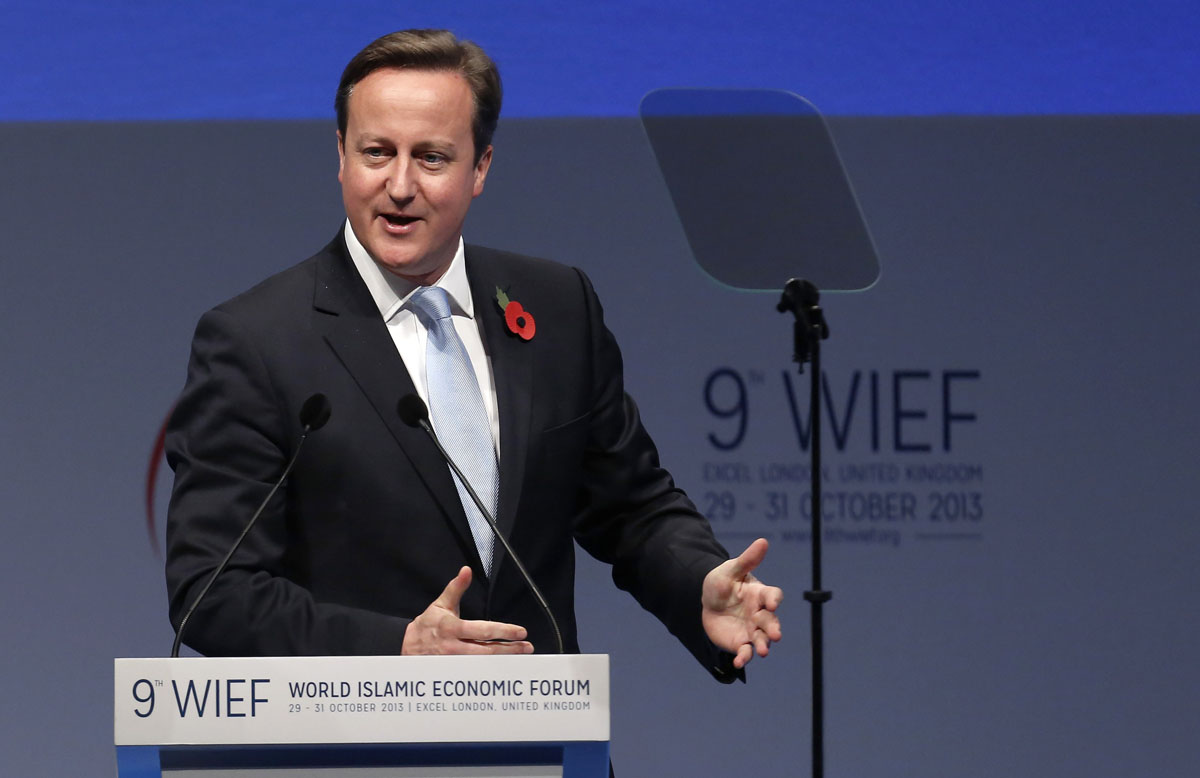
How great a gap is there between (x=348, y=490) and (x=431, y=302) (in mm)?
286

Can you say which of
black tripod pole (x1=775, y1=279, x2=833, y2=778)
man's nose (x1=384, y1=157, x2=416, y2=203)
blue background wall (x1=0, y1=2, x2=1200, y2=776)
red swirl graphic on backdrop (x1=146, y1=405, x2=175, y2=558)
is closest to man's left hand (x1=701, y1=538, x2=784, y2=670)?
man's nose (x1=384, y1=157, x2=416, y2=203)

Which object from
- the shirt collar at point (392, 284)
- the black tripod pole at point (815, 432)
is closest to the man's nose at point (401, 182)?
the shirt collar at point (392, 284)

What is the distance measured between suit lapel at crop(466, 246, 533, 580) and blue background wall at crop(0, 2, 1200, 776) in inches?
62.4

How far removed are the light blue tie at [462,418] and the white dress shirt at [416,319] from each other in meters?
0.01

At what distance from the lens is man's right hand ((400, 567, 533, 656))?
143cm

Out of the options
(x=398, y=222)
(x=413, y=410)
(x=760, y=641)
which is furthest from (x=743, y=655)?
(x=398, y=222)

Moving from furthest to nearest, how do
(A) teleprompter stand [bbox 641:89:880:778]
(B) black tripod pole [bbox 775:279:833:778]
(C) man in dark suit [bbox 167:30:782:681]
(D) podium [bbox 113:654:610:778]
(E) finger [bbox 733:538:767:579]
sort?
1. (A) teleprompter stand [bbox 641:89:880:778]
2. (B) black tripod pole [bbox 775:279:833:778]
3. (C) man in dark suit [bbox 167:30:782:681]
4. (E) finger [bbox 733:538:767:579]
5. (D) podium [bbox 113:654:610:778]

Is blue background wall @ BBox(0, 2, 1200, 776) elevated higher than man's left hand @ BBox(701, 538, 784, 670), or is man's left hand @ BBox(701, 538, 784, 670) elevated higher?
blue background wall @ BBox(0, 2, 1200, 776)

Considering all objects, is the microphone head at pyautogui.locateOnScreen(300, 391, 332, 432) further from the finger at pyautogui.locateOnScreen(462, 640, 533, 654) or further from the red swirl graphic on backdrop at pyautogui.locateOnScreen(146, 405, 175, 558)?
the red swirl graphic on backdrop at pyautogui.locateOnScreen(146, 405, 175, 558)

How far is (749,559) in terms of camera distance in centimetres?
163

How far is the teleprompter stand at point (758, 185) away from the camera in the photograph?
3508 mm

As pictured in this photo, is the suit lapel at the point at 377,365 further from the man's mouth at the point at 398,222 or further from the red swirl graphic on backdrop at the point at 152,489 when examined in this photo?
the red swirl graphic on backdrop at the point at 152,489

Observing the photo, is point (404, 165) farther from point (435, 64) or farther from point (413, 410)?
point (413, 410)

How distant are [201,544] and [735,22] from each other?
2.24 m
